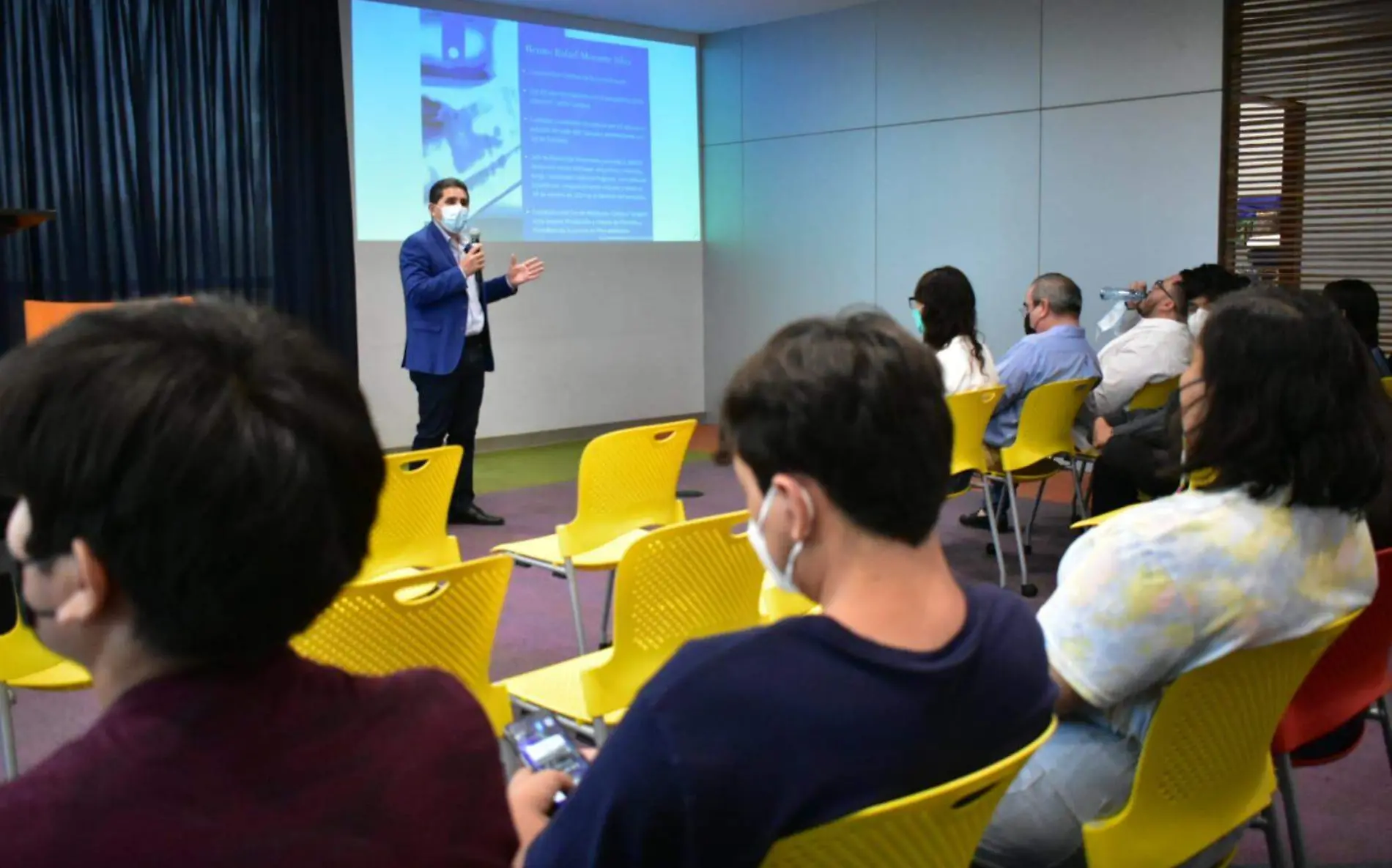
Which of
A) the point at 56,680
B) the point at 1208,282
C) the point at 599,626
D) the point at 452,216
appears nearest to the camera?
the point at 56,680

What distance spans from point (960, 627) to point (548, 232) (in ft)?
23.2

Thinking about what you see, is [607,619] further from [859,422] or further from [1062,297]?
[859,422]

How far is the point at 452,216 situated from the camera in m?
5.48

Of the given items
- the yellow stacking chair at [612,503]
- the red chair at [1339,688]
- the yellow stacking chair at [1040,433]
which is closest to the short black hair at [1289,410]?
the red chair at [1339,688]

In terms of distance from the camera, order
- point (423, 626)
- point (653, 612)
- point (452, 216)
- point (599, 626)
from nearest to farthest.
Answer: point (423, 626) → point (653, 612) → point (599, 626) → point (452, 216)

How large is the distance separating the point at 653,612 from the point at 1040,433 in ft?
9.09

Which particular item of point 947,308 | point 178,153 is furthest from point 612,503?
point 178,153

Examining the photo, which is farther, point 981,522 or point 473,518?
point 473,518

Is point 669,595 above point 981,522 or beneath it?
above

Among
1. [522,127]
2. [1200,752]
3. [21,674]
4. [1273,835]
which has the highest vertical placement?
[522,127]

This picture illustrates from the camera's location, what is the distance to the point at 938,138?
298 inches

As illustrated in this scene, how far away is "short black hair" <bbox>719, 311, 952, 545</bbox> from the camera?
114 centimetres

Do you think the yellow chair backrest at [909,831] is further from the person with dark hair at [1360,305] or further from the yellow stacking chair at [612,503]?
the person with dark hair at [1360,305]

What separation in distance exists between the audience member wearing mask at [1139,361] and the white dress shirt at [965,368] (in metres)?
0.42
